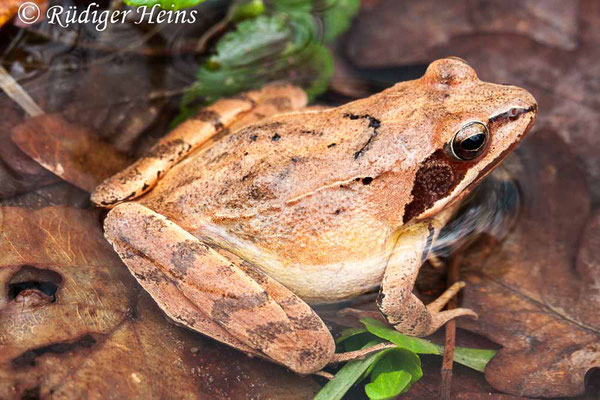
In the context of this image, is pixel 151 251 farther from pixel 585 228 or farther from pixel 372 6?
pixel 372 6

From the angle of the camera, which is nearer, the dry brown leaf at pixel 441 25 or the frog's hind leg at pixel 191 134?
the frog's hind leg at pixel 191 134

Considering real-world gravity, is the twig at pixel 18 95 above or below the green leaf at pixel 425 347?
below

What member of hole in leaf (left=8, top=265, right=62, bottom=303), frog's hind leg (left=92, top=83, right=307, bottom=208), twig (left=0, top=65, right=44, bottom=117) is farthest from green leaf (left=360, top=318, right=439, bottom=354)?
twig (left=0, top=65, right=44, bottom=117)

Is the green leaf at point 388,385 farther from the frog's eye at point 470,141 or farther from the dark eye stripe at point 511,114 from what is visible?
the dark eye stripe at point 511,114

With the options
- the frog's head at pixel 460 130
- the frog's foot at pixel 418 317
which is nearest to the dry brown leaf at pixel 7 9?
the frog's head at pixel 460 130

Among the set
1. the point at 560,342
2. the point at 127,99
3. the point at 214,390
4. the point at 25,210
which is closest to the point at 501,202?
the point at 560,342

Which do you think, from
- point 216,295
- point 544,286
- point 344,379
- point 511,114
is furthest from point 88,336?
point 544,286
